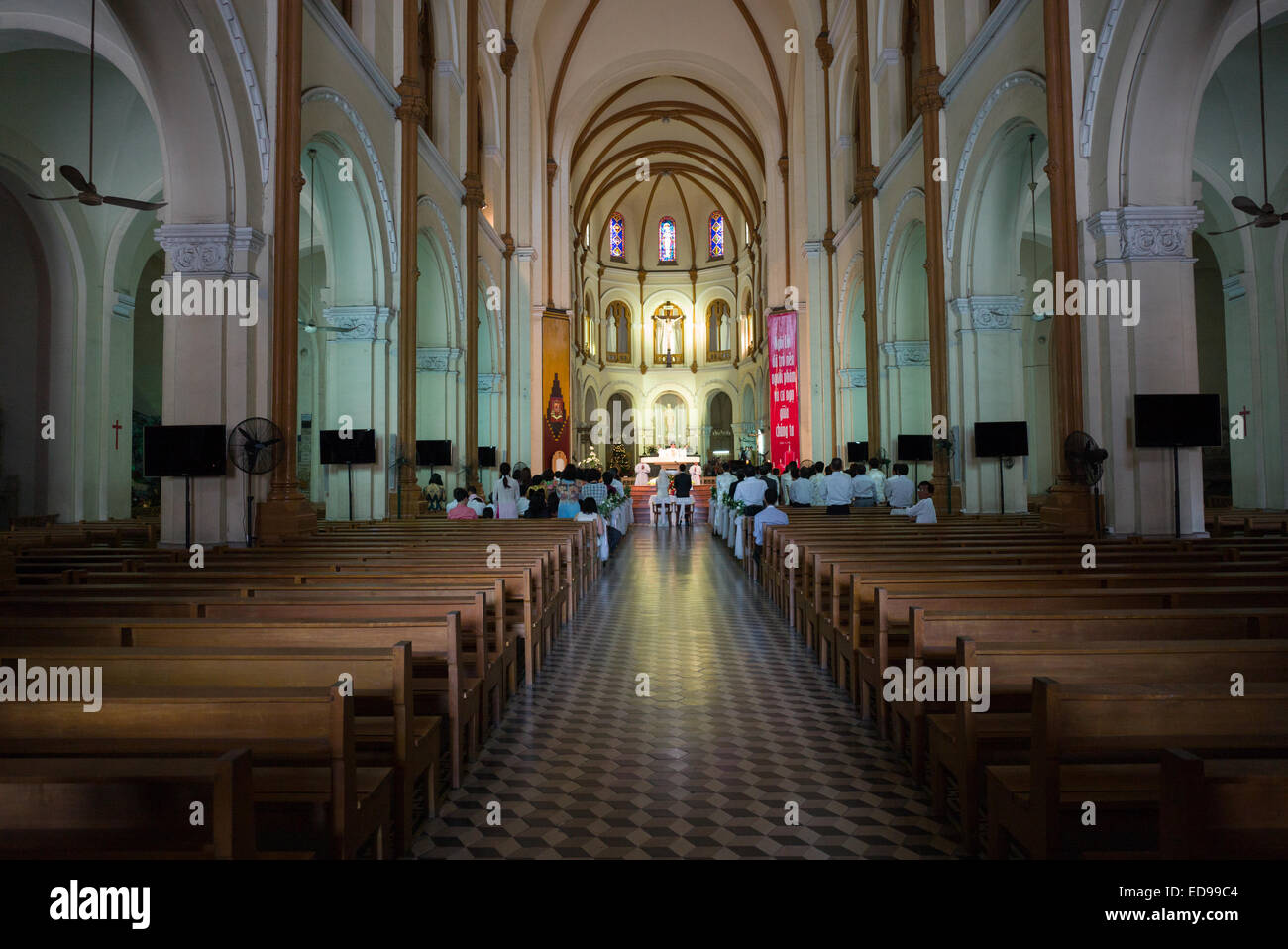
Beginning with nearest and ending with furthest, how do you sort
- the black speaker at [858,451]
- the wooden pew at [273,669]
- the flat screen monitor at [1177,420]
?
the wooden pew at [273,669] < the flat screen monitor at [1177,420] < the black speaker at [858,451]

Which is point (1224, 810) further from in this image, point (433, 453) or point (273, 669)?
point (433, 453)

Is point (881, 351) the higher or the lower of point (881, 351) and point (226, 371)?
the higher

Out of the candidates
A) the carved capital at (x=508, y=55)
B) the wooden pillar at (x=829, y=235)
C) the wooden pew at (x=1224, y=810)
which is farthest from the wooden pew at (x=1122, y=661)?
the carved capital at (x=508, y=55)

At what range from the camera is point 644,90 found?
29.2 meters

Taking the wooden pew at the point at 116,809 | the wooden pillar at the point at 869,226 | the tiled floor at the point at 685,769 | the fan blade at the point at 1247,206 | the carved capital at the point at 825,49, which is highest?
the carved capital at the point at 825,49

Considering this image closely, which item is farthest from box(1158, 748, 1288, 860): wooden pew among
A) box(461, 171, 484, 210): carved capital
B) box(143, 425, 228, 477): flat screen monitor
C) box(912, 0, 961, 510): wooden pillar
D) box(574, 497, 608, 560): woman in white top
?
box(461, 171, 484, 210): carved capital

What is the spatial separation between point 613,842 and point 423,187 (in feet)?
40.5

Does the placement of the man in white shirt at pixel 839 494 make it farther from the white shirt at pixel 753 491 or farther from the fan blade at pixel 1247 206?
the fan blade at pixel 1247 206

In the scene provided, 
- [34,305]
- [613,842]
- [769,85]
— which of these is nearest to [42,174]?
[34,305]

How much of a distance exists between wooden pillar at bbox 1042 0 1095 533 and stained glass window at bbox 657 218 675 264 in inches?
1348

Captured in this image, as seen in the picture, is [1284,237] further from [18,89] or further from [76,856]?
[18,89]

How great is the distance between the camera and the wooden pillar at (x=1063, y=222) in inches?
308

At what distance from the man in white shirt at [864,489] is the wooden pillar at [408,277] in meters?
6.97

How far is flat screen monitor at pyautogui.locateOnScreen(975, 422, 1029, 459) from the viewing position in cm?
998
